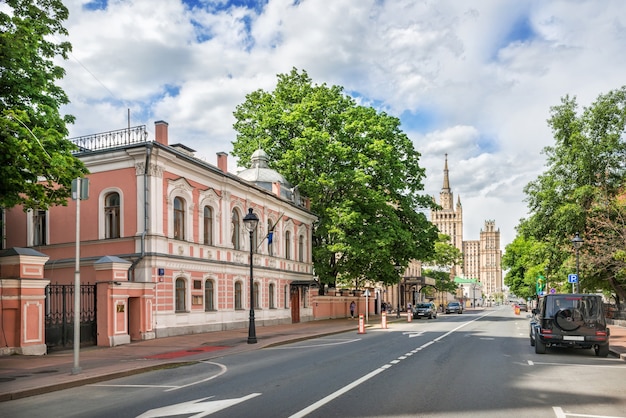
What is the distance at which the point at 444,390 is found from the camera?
10.9 meters

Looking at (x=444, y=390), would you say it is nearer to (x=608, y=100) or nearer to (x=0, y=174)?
(x=0, y=174)

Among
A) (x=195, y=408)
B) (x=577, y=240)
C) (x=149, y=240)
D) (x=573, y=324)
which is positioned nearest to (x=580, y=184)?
(x=577, y=240)

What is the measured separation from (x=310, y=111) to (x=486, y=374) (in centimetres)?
3197

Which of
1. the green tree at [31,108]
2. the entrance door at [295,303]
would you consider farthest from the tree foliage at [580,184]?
the green tree at [31,108]

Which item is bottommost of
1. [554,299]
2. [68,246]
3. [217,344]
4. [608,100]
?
[217,344]

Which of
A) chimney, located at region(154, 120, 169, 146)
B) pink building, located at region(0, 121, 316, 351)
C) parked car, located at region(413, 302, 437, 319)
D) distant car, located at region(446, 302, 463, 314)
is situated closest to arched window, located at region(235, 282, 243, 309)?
pink building, located at region(0, 121, 316, 351)

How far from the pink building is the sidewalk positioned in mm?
1658

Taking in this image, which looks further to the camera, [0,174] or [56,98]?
[56,98]

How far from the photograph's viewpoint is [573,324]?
17.7m

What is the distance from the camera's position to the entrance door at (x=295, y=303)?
138 ft

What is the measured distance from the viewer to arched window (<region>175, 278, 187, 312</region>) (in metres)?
28.0

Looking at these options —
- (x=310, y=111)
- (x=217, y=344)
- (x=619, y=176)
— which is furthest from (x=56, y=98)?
(x=619, y=176)

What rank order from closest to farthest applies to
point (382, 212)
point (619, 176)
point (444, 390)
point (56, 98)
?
point (444, 390), point (56, 98), point (619, 176), point (382, 212)

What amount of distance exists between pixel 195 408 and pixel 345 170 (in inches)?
1307
